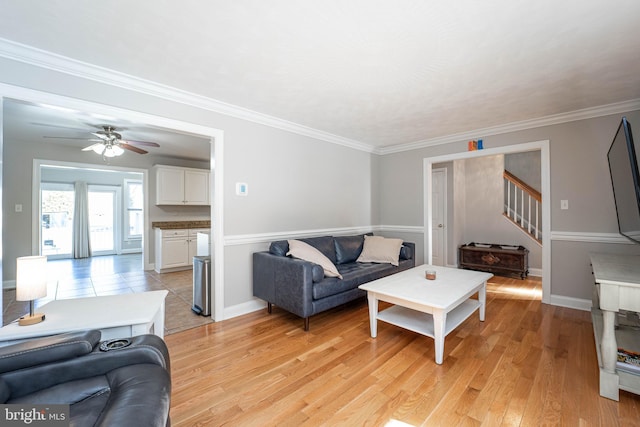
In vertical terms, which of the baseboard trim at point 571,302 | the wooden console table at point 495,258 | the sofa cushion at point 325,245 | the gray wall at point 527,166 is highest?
the gray wall at point 527,166

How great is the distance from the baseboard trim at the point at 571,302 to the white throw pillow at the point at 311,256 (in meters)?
2.76

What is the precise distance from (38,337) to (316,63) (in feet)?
7.87

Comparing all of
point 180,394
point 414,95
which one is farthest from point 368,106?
point 180,394

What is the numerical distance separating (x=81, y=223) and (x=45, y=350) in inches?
313

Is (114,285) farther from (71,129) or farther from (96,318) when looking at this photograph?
(96,318)

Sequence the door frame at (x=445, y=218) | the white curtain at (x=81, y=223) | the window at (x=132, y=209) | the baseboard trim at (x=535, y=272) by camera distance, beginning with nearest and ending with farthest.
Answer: the baseboard trim at (x=535, y=272)
the door frame at (x=445, y=218)
the white curtain at (x=81, y=223)
the window at (x=132, y=209)

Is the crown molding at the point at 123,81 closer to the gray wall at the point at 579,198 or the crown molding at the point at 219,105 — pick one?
the crown molding at the point at 219,105

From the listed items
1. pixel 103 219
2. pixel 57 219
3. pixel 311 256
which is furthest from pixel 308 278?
pixel 57 219

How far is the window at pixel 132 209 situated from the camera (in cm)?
788

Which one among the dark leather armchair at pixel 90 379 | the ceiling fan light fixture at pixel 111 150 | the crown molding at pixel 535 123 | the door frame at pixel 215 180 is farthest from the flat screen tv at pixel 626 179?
the ceiling fan light fixture at pixel 111 150

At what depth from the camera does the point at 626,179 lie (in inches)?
80.1

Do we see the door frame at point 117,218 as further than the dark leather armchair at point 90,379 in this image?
Yes

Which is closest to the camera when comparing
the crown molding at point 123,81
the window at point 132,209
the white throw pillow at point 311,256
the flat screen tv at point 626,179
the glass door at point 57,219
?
the flat screen tv at point 626,179

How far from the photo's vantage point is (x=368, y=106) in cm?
302
